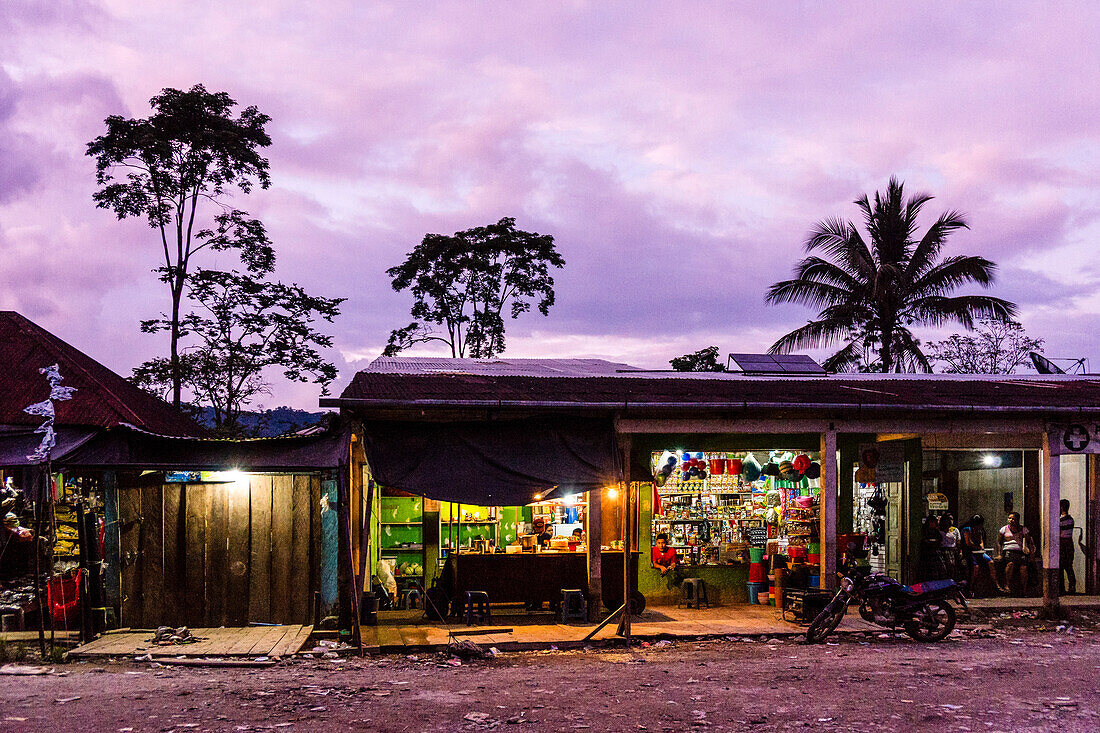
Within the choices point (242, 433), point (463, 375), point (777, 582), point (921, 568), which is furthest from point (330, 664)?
point (242, 433)

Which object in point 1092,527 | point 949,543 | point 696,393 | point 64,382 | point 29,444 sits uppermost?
point 64,382

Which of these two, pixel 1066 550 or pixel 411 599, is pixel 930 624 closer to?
pixel 1066 550

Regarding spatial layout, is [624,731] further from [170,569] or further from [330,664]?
[170,569]

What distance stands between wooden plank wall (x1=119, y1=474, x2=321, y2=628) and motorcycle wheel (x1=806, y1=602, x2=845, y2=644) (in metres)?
6.85

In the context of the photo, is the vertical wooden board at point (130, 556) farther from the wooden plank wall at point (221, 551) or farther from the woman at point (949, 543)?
the woman at point (949, 543)

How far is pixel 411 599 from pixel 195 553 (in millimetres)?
3694

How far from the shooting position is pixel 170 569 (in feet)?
44.9

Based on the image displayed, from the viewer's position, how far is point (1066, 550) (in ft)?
56.2

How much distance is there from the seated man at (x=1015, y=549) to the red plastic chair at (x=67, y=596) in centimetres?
1446

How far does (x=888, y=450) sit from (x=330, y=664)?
9.95 m

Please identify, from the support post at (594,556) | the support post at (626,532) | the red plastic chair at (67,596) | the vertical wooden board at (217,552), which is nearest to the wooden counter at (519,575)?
the support post at (594,556)

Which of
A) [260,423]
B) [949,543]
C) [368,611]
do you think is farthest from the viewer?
[260,423]

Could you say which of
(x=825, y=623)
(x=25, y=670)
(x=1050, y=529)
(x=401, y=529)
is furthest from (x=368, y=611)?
(x=1050, y=529)

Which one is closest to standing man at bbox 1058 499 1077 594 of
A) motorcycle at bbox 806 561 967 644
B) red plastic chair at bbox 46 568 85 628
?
motorcycle at bbox 806 561 967 644
